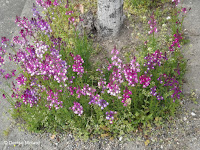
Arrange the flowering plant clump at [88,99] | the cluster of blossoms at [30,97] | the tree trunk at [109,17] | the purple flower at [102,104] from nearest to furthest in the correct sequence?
the purple flower at [102,104]
the flowering plant clump at [88,99]
the cluster of blossoms at [30,97]
the tree trunk at [109,17]

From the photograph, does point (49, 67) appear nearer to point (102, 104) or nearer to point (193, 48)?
point (102, 104)

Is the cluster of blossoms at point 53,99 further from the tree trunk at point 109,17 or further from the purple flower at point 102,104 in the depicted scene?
the tree trunk at point 109,17

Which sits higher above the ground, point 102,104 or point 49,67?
point 49,67

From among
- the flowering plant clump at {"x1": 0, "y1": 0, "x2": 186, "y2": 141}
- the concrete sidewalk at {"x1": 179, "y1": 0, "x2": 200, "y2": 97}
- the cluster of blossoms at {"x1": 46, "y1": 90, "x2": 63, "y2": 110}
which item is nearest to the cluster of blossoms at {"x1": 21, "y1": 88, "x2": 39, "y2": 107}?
the flowering plant clump at {"x1": 0, "y1": 0, "x2": 186, "y2": 141}


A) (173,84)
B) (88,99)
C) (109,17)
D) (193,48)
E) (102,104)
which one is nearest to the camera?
(102,104)

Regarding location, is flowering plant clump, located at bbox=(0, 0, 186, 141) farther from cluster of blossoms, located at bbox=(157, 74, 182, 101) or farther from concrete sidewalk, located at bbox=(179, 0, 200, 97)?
concrete sidewalk, located at bbox=(179, 0, 200, 97)

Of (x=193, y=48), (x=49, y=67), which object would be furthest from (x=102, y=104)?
(x=193, y=48)

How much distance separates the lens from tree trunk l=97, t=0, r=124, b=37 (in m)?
4.31

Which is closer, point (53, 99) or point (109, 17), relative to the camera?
point (53, 99)

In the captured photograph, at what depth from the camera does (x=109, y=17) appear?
4473mm

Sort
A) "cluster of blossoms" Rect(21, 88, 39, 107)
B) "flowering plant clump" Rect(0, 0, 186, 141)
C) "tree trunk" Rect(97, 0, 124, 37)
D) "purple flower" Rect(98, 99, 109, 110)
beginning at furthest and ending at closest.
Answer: "tree trunk" Rect(97, 0, 124, 37) < "cluster of blossoms" Rect(21, 88, 39, 107) < "flowering plant clump" Rect(0, 0, 186, 141) < "purple flower" Rect(98, 99, 109, 110)

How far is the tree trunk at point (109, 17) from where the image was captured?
14.1 ft

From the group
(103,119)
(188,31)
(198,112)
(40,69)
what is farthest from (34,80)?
(188,31)

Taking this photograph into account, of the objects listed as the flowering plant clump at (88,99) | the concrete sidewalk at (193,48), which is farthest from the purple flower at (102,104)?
the concrete sidewalk at (193,48)
